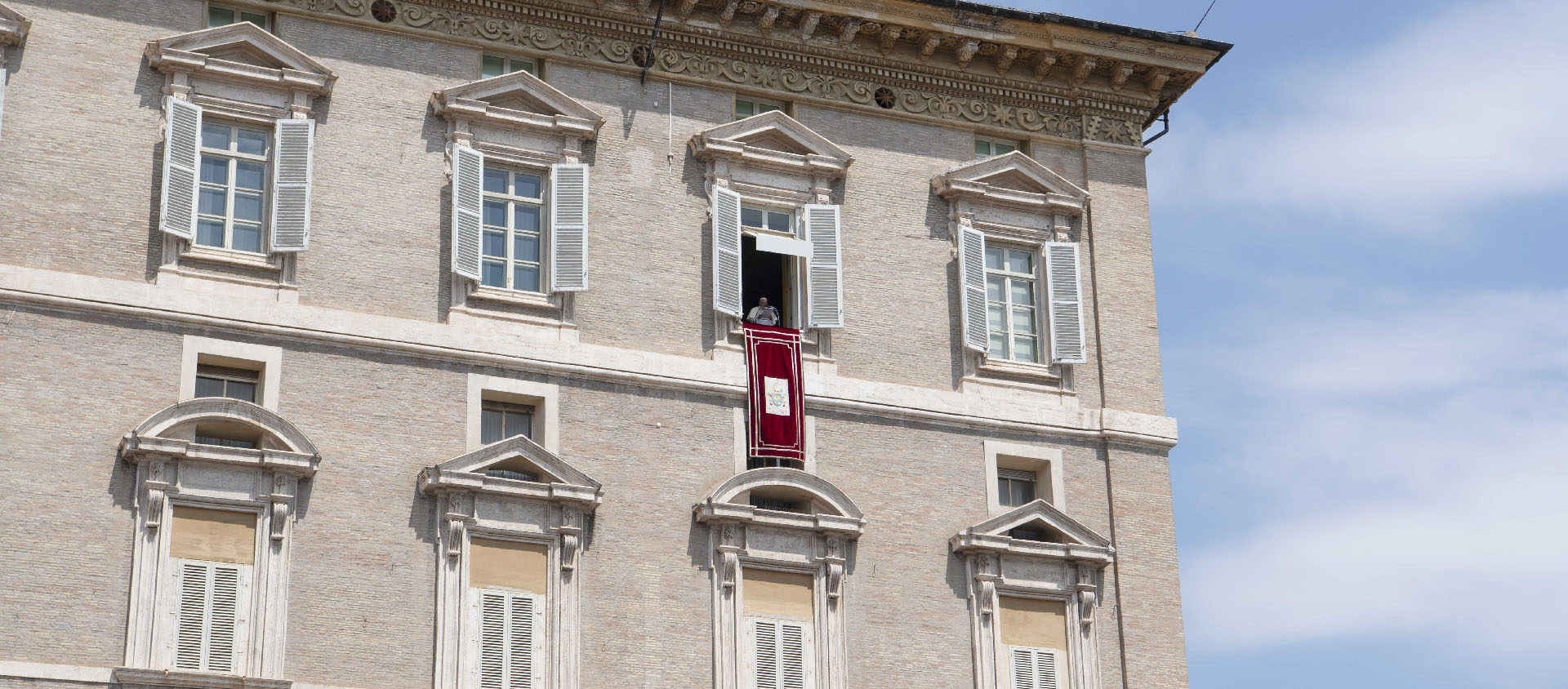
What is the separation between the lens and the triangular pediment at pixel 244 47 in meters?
29.9

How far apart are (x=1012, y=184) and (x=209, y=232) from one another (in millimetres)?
11782

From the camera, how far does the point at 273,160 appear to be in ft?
98.7

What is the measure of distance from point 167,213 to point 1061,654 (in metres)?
13.2

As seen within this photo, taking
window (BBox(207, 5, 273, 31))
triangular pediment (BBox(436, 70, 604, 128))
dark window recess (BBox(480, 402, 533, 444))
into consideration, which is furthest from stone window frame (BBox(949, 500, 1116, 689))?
window (BBox(207, 5, 273, 31))

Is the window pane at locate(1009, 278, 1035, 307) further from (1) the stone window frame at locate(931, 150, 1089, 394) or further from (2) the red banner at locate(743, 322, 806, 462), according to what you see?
(2) the red banner at locate(743, 322, 806, 462)

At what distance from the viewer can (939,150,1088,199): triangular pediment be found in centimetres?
3416

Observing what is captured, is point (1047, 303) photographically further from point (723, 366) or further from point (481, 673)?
point (481, 673)

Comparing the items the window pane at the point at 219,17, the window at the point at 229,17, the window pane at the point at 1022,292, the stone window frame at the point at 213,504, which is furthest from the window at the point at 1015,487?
the window pane at the point at 219,17

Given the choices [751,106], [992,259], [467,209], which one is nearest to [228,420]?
[467,209]

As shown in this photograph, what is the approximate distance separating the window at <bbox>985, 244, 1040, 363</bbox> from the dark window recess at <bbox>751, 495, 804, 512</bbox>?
4028 mm

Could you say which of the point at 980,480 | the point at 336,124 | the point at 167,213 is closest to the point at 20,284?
the point at 167,213

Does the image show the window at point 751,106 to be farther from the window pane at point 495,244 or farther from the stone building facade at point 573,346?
the window pane at point 495,244

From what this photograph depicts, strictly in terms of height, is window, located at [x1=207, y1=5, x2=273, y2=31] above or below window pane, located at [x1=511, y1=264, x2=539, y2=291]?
above

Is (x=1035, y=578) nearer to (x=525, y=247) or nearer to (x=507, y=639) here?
(x=507, y=639)
